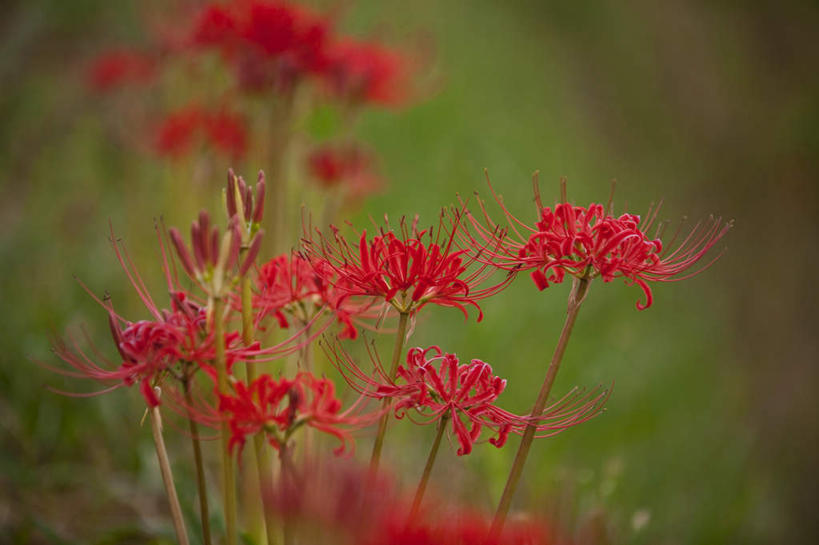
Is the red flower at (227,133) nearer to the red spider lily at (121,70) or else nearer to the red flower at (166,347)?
the red spider lily at (121,70)

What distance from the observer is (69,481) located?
174cm

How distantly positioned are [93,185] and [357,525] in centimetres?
315

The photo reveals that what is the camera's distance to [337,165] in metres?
2.04

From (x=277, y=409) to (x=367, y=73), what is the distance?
1294 millimetres

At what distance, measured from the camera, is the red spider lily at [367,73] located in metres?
1.84

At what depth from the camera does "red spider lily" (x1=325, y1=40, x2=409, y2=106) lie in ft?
6.03

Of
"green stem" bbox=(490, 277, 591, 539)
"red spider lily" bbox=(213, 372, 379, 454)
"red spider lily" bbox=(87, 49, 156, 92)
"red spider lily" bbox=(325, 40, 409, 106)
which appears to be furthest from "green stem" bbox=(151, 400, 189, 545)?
"red spider lily" bbox=(87, 49, 156, 92)

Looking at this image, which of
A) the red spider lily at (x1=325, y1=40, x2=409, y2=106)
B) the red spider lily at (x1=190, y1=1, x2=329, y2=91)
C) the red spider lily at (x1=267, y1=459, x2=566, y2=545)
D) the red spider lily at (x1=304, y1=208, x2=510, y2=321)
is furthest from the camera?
the red spider lily at (x1=325, y1=40, x2=409, y2=106)

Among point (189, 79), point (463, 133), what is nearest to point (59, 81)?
point (189, 79)

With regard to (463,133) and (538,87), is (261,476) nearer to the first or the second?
(463,133)

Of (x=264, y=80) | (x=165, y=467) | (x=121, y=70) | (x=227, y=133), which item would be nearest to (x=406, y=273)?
(x=165, y=467)

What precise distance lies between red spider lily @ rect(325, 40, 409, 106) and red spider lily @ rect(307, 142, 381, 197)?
17 cm

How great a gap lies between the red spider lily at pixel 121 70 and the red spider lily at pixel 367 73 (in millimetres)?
911

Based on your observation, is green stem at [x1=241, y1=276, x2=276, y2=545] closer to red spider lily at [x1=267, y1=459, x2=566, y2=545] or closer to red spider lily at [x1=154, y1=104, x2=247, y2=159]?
red spider lily at [x1=267, y1=459, x2=566, y2=545]
